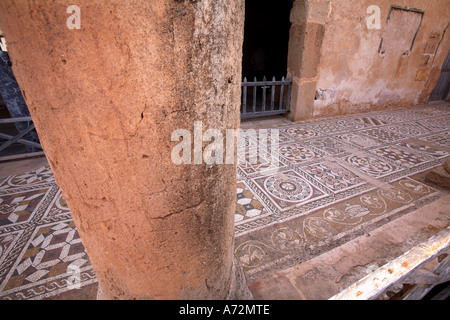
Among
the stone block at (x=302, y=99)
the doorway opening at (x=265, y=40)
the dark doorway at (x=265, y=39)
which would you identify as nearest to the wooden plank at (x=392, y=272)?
the stone block at (x=302, y=99)

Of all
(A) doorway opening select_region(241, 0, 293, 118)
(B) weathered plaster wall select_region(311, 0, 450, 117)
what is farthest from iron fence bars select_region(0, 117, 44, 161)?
(A) doorway opening select_region(241, 0, 293, 118)

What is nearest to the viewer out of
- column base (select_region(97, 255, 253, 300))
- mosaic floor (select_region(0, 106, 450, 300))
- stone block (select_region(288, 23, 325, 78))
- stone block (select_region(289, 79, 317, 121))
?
column base (select_region(97, 255, 253, 300))

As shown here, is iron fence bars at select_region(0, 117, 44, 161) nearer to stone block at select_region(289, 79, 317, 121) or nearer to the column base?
the column base

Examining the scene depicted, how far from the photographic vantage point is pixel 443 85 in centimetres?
595

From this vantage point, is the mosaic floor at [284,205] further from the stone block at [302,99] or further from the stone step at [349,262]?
the stone block at [302,99]

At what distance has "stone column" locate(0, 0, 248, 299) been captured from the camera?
0.46 m

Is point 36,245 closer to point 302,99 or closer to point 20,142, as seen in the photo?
point 20,142

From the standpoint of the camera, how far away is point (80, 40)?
1.51 feet

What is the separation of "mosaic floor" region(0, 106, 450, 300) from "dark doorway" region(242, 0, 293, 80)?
4664 millimetres

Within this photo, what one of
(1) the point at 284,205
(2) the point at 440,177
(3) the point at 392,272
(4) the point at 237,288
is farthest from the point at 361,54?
(4) the point at 237,288

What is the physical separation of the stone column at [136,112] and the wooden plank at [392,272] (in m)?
0.55

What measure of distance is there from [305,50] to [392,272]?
352 centimetres
